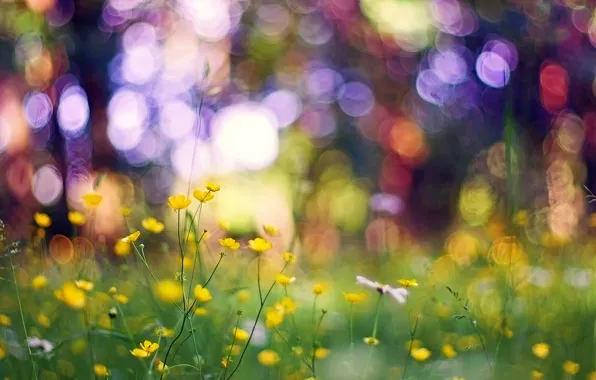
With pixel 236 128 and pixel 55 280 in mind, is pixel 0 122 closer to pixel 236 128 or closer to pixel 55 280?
pixel 236 128

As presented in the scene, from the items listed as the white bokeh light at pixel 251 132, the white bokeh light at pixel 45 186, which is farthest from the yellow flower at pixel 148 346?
the white bokeh light at pixel 251 132

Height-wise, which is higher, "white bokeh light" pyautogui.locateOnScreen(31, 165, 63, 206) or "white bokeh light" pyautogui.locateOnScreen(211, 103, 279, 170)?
"white bokeh light" pyautogui.locateOnScreen(31, 165, 63, 206)

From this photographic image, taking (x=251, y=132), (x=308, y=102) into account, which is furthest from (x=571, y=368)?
(x=251, y=132)

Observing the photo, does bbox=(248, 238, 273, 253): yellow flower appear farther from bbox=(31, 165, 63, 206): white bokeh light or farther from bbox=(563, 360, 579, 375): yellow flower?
bbox=(31, 165, 63, 206): white bokeh light

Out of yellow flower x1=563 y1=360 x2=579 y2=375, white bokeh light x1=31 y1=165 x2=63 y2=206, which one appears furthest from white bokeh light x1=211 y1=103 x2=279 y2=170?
yellow flower x1=563 y1=360 x2=579 y2=375

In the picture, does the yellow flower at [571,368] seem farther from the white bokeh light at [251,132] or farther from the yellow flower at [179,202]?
the white bokeh light at [251,132]

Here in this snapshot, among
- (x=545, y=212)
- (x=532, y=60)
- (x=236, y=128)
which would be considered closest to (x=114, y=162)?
(x=236, y=128)
